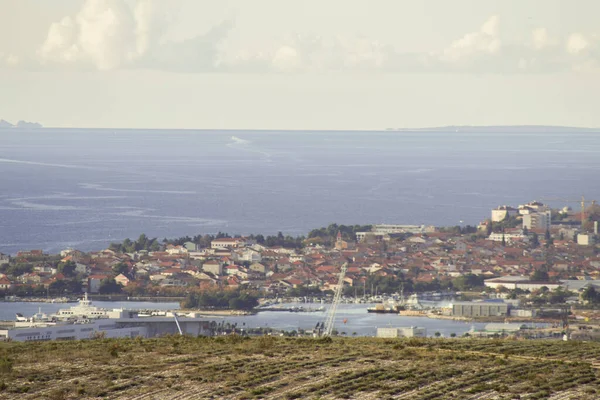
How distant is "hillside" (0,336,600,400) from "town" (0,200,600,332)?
25.6 metres

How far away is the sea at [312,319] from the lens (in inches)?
1508

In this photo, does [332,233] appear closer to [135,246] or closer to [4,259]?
[135,246]

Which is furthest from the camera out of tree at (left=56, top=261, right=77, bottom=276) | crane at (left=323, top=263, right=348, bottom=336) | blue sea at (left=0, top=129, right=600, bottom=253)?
blue sea at (left=0, top=129, right=600, bottom=253)

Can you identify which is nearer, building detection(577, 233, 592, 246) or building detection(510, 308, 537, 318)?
building detection(510, 308, 537, 318)

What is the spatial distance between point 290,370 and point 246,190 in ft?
293

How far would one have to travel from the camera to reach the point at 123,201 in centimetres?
9156

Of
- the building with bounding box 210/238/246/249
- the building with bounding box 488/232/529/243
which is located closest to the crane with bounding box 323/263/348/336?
the building with bounding box 210/238/246/249

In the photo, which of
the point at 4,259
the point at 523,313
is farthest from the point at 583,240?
the point at 4,259

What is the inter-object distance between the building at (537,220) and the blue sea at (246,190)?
326 inches

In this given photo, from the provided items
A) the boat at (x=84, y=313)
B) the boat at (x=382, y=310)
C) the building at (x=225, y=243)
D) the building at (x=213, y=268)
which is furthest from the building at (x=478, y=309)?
the building at (x=225, y=243)

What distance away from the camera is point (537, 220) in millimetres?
69562

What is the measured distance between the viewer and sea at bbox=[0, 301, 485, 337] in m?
38.3

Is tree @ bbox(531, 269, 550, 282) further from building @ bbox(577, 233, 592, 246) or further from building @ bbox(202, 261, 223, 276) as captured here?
building @ bbox(202, 261, 223, 276)

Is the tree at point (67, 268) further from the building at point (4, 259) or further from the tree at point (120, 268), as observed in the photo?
the building at point (4, 259)
